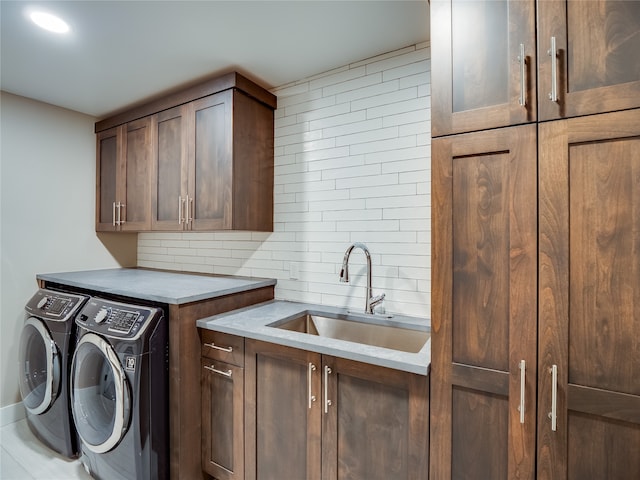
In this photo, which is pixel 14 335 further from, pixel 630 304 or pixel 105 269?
pixel 630 304

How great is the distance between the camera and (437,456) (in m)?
1.20

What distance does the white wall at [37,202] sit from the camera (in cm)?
249

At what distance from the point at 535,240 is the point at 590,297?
215mm

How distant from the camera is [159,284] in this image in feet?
7.31

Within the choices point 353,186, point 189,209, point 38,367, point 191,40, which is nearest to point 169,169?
point 189,209

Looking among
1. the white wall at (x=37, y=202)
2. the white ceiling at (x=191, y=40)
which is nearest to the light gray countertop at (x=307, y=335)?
the white ceiling at (x=191, y=40)

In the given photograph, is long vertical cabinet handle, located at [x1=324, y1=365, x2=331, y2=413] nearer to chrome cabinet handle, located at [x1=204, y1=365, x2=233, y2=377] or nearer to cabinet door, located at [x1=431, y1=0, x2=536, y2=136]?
chrome cabinet handle, located at [x1=204, y1=365, x2=233, y2=377]

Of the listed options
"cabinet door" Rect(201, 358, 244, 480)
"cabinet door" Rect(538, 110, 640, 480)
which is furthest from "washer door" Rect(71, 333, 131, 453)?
"cabinet door" Rect(538, 110, 640, 480)

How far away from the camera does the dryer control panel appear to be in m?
1.73

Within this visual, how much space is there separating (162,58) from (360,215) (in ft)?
4.84

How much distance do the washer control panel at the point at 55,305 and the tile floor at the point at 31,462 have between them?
0.88m

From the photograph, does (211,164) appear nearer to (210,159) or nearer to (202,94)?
(210,159)

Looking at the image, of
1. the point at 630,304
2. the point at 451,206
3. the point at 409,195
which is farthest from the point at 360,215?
the point at 630,304

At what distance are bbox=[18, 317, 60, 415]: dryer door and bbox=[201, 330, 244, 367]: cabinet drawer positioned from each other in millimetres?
1055
